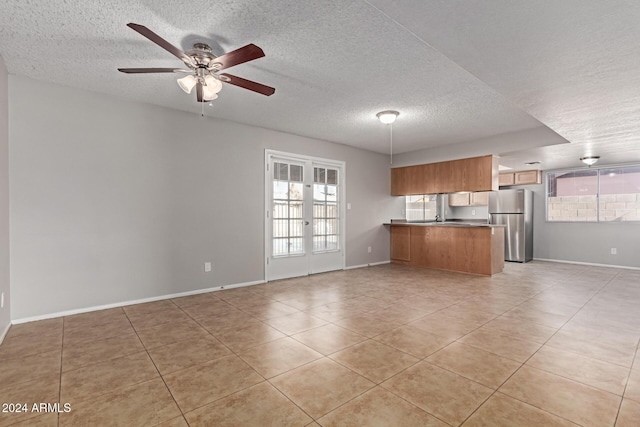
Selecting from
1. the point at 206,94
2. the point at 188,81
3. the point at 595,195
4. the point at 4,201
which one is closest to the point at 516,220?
the point at 595,195

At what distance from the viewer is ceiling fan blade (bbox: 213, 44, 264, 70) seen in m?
2.00

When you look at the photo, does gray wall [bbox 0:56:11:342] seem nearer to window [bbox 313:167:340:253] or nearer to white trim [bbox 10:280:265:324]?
white trim [bbox 10:280:265:324]

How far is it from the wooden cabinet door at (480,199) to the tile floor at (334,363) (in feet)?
14.2

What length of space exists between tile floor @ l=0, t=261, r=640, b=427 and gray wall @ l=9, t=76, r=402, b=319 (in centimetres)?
45

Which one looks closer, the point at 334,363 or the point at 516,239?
the point at 334,363

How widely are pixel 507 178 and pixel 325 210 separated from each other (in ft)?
17.1

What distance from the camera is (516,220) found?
23.4 feet

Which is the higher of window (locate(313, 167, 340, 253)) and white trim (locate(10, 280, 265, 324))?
window (locate(313, 167, 340, 253))

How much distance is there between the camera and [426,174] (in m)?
6.47

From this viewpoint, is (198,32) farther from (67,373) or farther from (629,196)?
(629,196)

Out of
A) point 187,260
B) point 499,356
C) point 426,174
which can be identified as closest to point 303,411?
point 499,356

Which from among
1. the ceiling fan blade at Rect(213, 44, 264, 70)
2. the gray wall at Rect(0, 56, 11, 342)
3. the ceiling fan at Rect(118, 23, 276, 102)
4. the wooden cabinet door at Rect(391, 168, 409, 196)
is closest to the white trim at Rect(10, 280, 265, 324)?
the gray wall at Rect(0, 56, 11, 342)

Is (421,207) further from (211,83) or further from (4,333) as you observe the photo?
(4,333)

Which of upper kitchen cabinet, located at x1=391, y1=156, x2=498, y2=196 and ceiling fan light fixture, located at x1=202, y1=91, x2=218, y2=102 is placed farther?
upper kitchen cabinet, located at x1=391, y1=156, x2=498, y2=196
